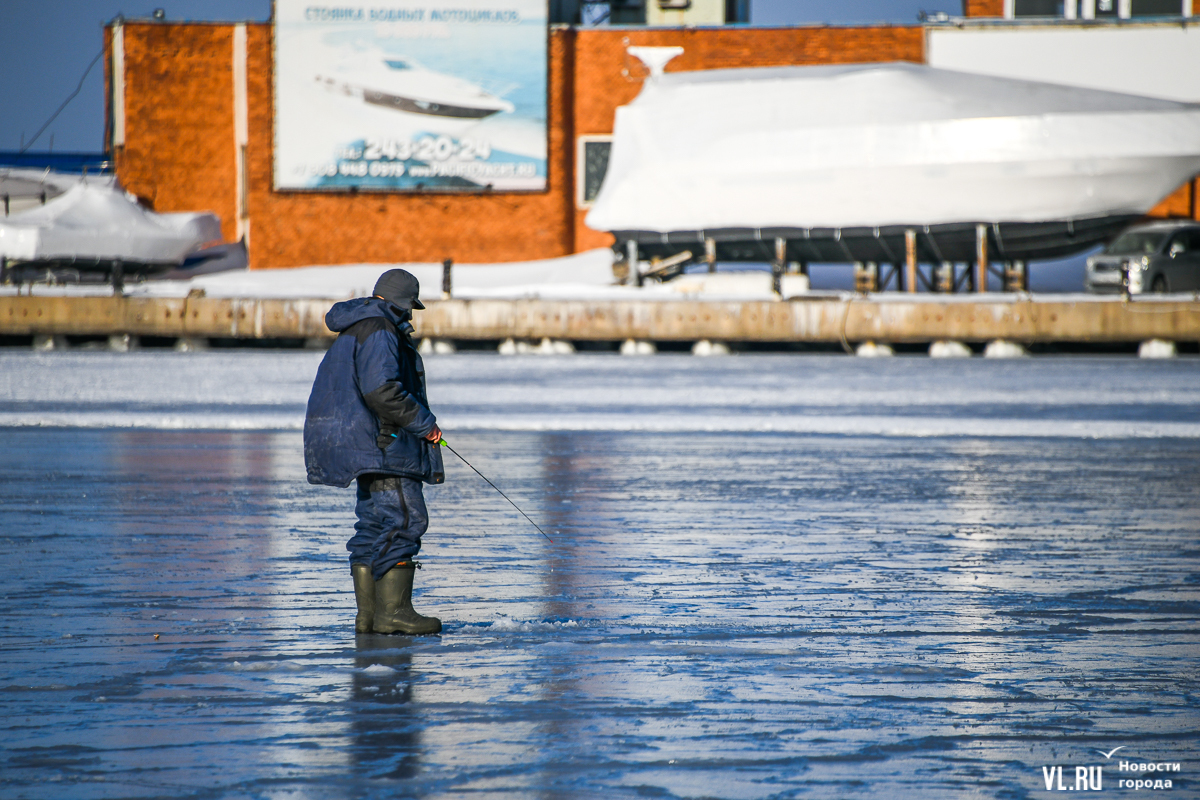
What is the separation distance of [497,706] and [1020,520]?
4.90 meters

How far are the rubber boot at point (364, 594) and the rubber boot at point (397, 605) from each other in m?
0.03

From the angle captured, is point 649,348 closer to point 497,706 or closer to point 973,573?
point 973,573

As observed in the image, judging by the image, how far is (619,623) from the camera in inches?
228

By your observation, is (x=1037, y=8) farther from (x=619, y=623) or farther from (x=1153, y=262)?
(x=619, y=623)

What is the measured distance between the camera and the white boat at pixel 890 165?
28094 mm

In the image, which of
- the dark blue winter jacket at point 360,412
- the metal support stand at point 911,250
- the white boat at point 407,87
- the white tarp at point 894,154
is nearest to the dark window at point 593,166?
the white boat at point 407,87

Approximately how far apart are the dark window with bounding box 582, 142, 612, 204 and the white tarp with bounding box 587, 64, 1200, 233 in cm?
533

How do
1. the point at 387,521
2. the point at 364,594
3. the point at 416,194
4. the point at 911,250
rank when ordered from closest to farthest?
the point at 387,521, the point at 364,594, the point at 911,250, the point at 416,194

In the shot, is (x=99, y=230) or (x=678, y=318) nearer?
(x=678, y=318)

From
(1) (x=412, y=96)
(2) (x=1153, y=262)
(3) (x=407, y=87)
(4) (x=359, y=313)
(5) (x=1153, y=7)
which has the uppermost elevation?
(5) (x=1153, y=7)

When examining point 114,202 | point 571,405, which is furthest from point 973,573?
point 114,202

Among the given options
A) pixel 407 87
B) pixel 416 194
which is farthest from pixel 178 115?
pixel 416 194

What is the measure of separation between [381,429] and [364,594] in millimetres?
714
